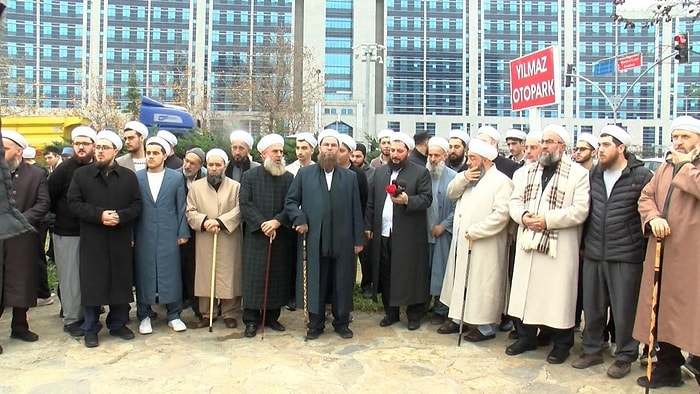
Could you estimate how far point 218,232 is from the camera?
5707 mm

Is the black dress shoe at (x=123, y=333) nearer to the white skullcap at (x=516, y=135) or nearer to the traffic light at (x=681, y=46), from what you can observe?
the white skullcap at (x=516, y=135)

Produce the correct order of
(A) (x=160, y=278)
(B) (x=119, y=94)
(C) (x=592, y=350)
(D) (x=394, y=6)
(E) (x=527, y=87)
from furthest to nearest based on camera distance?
1. (D) (x=394, y=6)
2. (B) (x=119, y=94)
3. (E) (x=527, y=87)
4. (A) (x=160, y=278)
5. (C) (x=592, y=350)

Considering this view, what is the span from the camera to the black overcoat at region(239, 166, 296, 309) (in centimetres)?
556

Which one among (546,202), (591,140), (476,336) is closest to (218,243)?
(476,336)

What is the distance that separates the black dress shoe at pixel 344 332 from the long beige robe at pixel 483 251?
97cm

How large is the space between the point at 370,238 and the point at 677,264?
3034 millimetres

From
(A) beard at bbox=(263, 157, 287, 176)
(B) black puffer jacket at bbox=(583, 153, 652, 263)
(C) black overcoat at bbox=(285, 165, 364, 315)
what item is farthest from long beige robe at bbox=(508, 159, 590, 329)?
(A) beard at bbox=(263, 157, 287, 176)

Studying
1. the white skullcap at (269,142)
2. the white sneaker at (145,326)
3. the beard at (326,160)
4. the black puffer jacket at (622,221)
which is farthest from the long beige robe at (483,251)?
the white sneaker at (145,326)

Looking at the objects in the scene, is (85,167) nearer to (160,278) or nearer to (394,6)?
(160,278)

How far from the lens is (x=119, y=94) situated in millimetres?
76375

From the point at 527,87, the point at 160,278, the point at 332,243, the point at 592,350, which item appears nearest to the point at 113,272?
the point at 160,278

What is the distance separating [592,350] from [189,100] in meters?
30.4

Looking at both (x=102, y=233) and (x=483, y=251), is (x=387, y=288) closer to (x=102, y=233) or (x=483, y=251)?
(x=483, y=251)

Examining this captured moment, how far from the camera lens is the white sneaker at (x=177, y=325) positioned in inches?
224
